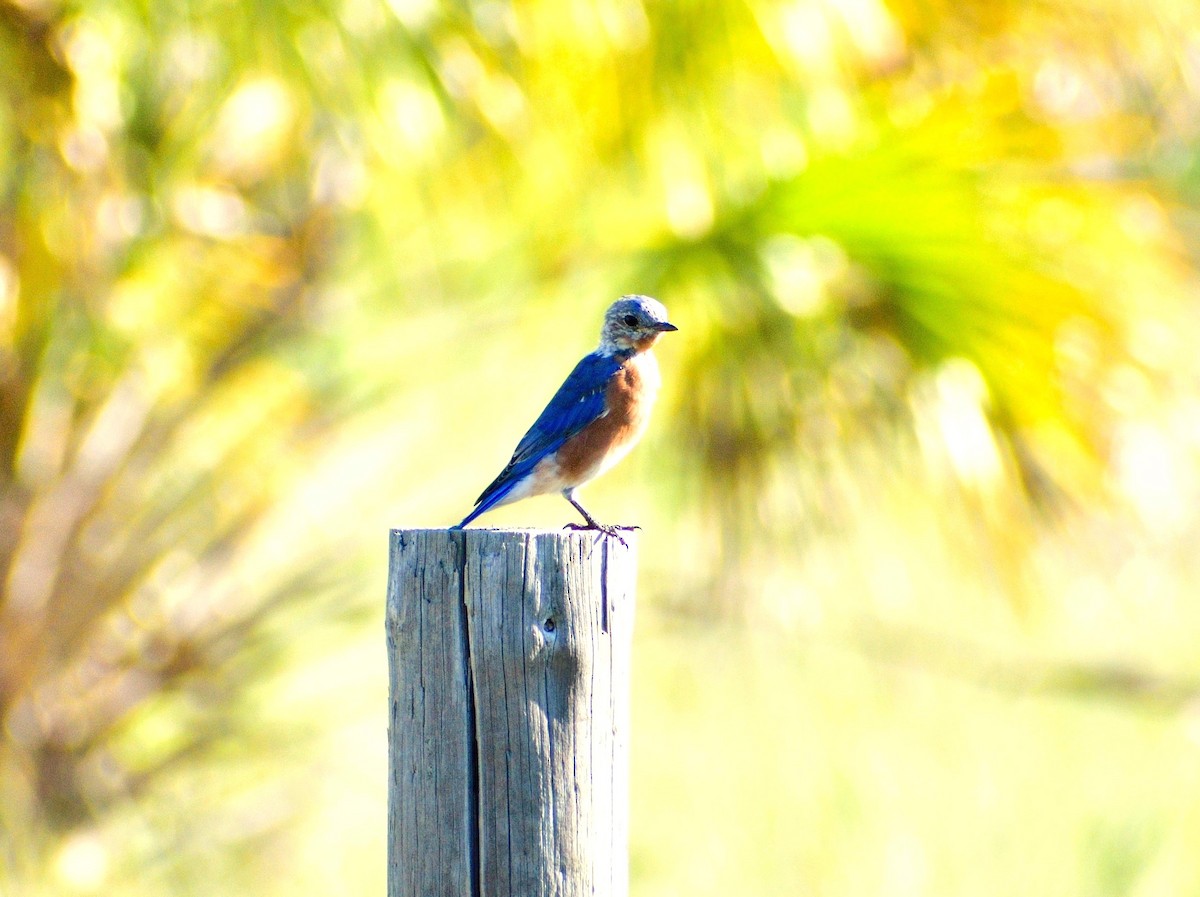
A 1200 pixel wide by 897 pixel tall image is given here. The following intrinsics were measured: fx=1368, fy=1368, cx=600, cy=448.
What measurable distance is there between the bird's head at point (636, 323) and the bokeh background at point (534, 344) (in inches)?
28.0

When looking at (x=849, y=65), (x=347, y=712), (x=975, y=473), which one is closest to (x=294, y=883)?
(x=347, y=712)

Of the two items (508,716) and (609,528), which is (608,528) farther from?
(508,716)

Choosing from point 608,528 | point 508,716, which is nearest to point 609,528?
point 608,528

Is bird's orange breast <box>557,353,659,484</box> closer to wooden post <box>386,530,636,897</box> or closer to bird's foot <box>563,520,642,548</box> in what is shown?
bird's foot <box>563,520,642,548</box>

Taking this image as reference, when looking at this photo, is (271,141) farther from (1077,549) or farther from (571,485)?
(1077,549)

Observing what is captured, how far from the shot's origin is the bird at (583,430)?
3.56 meters

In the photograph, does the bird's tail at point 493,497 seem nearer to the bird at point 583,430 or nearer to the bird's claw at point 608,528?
the bird at point 583,430

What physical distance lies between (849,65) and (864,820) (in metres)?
3.85

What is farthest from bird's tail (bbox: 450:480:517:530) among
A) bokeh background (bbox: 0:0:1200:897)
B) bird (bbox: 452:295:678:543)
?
bokeh background (bbox: 0:0:1200:897)

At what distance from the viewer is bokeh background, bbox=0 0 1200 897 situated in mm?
4320

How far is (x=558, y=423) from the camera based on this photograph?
3.59m

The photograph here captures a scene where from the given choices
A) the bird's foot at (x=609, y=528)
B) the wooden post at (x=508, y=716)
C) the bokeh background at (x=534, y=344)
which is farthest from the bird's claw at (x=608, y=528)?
the bokeh background at (x=534, y=344)

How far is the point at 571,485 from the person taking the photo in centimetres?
366

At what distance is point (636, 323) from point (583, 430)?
426 mm
